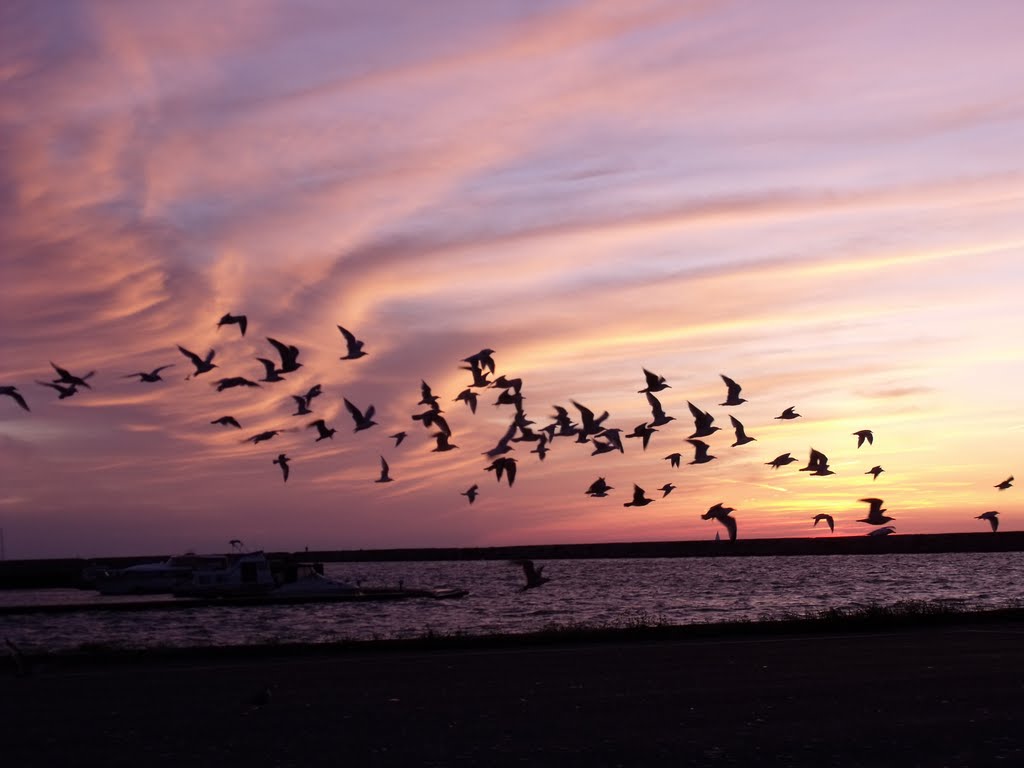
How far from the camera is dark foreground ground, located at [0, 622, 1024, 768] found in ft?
40.9

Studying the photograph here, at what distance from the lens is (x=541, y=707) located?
1558 cm

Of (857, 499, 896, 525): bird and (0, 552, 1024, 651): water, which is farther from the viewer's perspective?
(0, 552, 1024, 651): water

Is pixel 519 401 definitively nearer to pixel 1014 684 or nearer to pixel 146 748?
pixel 1014 684

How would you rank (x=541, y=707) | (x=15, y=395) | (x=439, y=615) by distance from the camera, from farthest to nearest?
(x=439, y=615), (x=15, y=395), (x=541, y=707)

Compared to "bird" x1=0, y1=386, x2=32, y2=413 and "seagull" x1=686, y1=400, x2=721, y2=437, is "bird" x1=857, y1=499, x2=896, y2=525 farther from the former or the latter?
"bird" x1=0, y1=386, x2=32, y2=413

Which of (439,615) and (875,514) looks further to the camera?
(439,615)

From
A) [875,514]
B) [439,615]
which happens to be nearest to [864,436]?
[875,514]

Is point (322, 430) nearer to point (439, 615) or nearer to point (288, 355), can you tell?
point (288, 355)

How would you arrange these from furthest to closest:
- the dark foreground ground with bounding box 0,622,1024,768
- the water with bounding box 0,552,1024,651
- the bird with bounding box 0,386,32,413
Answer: the water with bounding box 0,552,1024,651, the bird with bounding box 0,386,32,413, the dark foreground ground with bounding box 0,622,1024,768

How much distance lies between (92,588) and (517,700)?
4758 inches

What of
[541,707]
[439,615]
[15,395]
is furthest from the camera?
[439,615]

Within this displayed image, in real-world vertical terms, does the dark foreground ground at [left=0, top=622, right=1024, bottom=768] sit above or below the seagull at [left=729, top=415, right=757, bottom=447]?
below

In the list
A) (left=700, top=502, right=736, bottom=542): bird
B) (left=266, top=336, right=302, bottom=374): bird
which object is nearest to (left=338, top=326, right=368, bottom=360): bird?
(left=266, top=336, right=302, bottom=374): bird

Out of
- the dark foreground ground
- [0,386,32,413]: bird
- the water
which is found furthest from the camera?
the water
